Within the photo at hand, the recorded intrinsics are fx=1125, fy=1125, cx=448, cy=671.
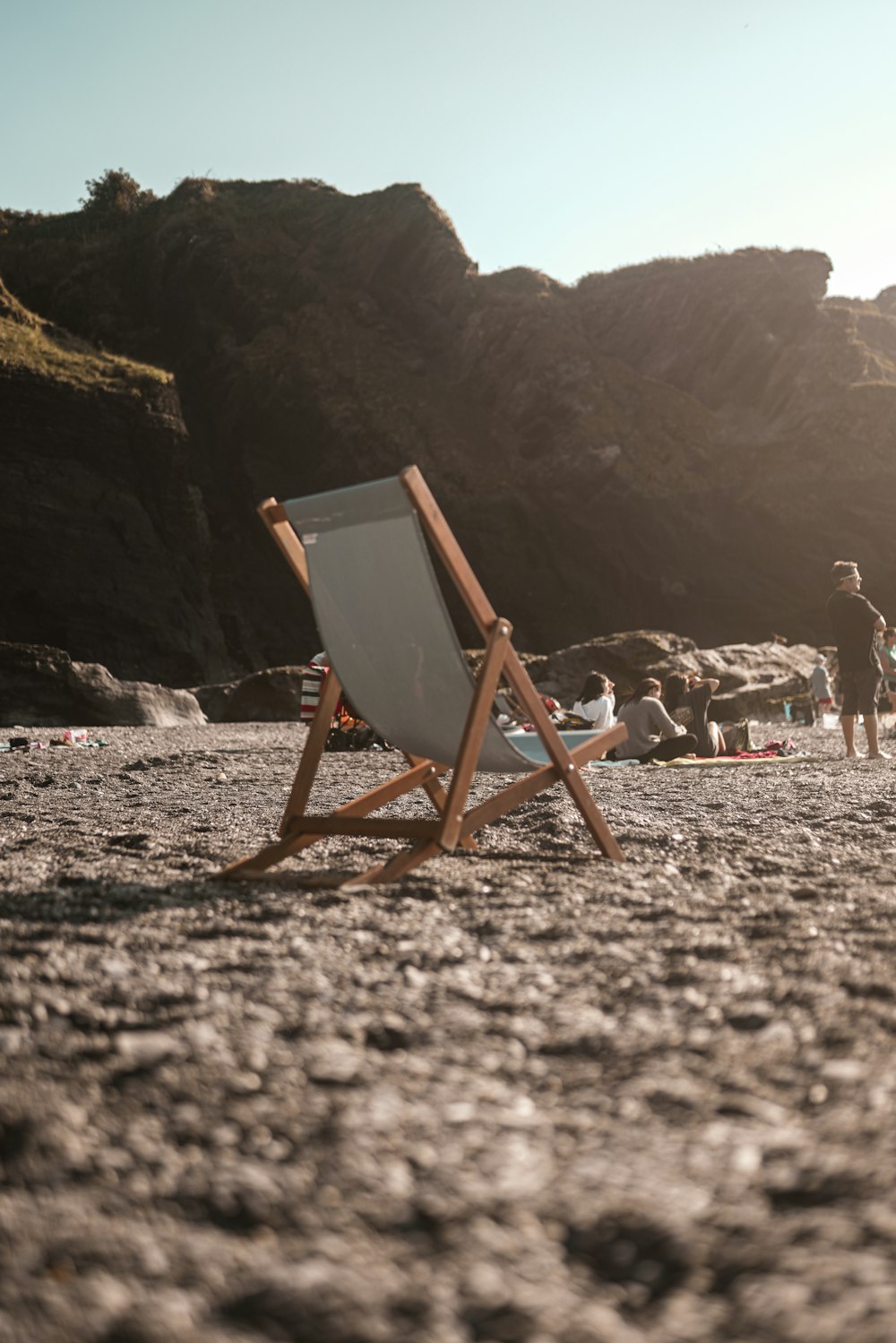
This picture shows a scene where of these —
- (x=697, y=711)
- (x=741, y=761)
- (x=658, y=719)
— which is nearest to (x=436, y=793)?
(x=658, y=719)

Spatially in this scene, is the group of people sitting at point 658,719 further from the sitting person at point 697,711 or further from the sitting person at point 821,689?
the sitting person at point 821,689

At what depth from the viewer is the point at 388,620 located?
3654mm

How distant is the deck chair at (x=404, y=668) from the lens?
11.3ft

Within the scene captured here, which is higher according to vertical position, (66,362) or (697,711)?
(66,362)

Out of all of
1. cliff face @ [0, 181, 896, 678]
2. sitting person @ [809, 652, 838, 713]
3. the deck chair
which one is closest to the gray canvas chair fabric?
the deck chair

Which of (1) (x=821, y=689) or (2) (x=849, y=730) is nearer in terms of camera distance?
(2) (x=849, y=730)

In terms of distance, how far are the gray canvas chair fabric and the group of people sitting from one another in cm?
550

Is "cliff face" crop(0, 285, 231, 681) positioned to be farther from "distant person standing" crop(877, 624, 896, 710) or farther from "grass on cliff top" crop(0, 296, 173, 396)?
"distant person standing" crop(877, 624, 896, 710)

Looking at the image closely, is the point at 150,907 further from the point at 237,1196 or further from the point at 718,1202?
the point at 718,1202

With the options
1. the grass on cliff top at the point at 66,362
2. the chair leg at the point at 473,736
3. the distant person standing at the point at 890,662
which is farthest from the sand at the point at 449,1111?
the grass on cliff top at the point at 66,362

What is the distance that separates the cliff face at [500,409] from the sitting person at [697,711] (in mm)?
24957

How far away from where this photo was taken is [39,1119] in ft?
5.30

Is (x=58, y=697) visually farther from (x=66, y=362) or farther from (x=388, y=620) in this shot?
(x=66, y=362)

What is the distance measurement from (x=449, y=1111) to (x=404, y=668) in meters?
2.09
